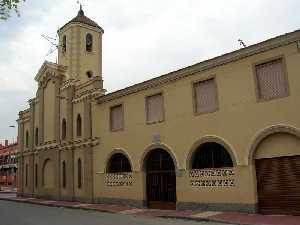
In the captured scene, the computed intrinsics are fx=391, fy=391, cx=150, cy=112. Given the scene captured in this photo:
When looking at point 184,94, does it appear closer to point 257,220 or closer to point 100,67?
point 257,220

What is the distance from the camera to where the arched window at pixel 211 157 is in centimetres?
1762

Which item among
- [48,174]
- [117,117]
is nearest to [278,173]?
[117,117]

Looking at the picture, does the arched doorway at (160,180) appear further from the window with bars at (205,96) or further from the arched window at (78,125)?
the arched window at (78,125)

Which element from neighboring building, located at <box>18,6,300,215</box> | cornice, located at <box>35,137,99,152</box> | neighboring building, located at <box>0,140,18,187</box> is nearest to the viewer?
neighboring building, located at <box>18,6,300,215</box>

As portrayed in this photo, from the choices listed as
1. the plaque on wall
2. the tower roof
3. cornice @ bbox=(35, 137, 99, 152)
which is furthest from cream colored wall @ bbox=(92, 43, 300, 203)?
the tower roof

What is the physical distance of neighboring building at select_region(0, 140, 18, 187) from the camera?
54625 millimetres

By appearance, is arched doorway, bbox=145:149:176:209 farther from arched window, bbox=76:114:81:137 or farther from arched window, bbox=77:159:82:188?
arched window, bbox=76:114:81:137

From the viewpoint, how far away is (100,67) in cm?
3105

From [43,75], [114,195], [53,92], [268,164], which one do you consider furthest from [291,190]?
[43,75]

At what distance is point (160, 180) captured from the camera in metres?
20.8

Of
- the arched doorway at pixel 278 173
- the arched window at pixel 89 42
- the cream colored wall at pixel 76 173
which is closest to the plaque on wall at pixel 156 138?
the arched doorway at pixel 278 173

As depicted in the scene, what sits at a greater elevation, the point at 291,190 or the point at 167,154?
the point at 167,154

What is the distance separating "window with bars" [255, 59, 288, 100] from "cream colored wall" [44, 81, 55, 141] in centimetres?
A: 1804

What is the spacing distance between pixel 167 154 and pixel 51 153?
492 inches
